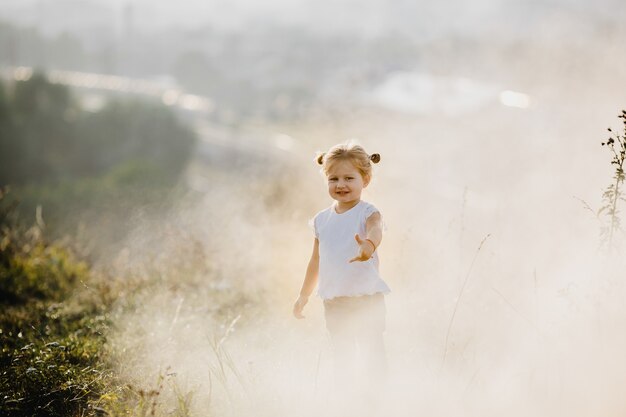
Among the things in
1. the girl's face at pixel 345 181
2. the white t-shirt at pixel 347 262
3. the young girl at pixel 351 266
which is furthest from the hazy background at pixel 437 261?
the girl's face at pixel 345 181

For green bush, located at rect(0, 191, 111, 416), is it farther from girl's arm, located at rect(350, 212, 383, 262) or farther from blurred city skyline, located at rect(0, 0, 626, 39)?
blurred city skyline, located at rect(0, 0, 626, 39)

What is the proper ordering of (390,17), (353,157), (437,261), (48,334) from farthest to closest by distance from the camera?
(390,17) → (437,261) → (48,334) → (353,157)

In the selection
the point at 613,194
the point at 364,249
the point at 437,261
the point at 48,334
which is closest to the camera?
the point at 364,249

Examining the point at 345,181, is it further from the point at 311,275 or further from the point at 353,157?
the point at 311,275

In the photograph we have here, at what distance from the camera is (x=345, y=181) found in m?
3.18

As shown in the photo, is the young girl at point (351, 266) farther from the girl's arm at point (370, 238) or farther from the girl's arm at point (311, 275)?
the girl's arm at point (311, 275)

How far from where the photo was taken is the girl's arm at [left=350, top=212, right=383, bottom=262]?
9.48ft

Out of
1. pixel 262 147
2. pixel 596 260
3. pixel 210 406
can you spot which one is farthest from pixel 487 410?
pixel 262 147

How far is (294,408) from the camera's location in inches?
131

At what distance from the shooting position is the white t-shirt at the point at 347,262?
3.17m

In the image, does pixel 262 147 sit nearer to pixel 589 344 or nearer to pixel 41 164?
pixel 41 164

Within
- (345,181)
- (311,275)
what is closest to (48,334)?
(311,275)

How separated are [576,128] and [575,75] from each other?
7584 mm

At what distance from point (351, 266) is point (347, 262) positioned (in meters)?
0.03
